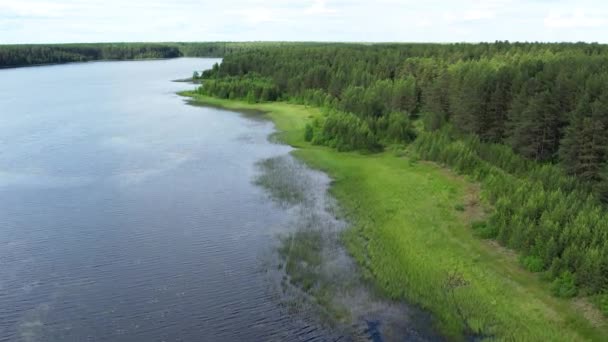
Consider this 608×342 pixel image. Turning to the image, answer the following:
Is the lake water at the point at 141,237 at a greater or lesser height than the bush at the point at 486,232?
lesser

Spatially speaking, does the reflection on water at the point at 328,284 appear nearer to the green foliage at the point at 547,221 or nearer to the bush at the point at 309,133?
the green foliage at the point at 547,221

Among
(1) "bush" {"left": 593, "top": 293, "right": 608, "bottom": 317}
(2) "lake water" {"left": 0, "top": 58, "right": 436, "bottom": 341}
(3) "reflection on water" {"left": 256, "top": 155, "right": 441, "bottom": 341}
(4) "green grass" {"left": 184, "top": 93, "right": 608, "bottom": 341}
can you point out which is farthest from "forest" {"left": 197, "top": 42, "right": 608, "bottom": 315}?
(2) "lake water" {"left": 0, "top": 58, "right": 436, "bottom": 341}

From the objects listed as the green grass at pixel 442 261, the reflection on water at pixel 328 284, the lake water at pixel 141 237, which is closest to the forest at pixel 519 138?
the green grass at pixel 442 261

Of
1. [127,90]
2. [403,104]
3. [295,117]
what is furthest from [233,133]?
[127,90]

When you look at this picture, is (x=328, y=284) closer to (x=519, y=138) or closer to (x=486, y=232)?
(x=486, y=232)

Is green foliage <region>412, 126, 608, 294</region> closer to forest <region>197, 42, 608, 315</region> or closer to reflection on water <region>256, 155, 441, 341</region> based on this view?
forest <region>197, 42, 608, 315</region>

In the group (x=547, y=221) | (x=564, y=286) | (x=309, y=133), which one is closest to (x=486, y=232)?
(x=547, y=221)
